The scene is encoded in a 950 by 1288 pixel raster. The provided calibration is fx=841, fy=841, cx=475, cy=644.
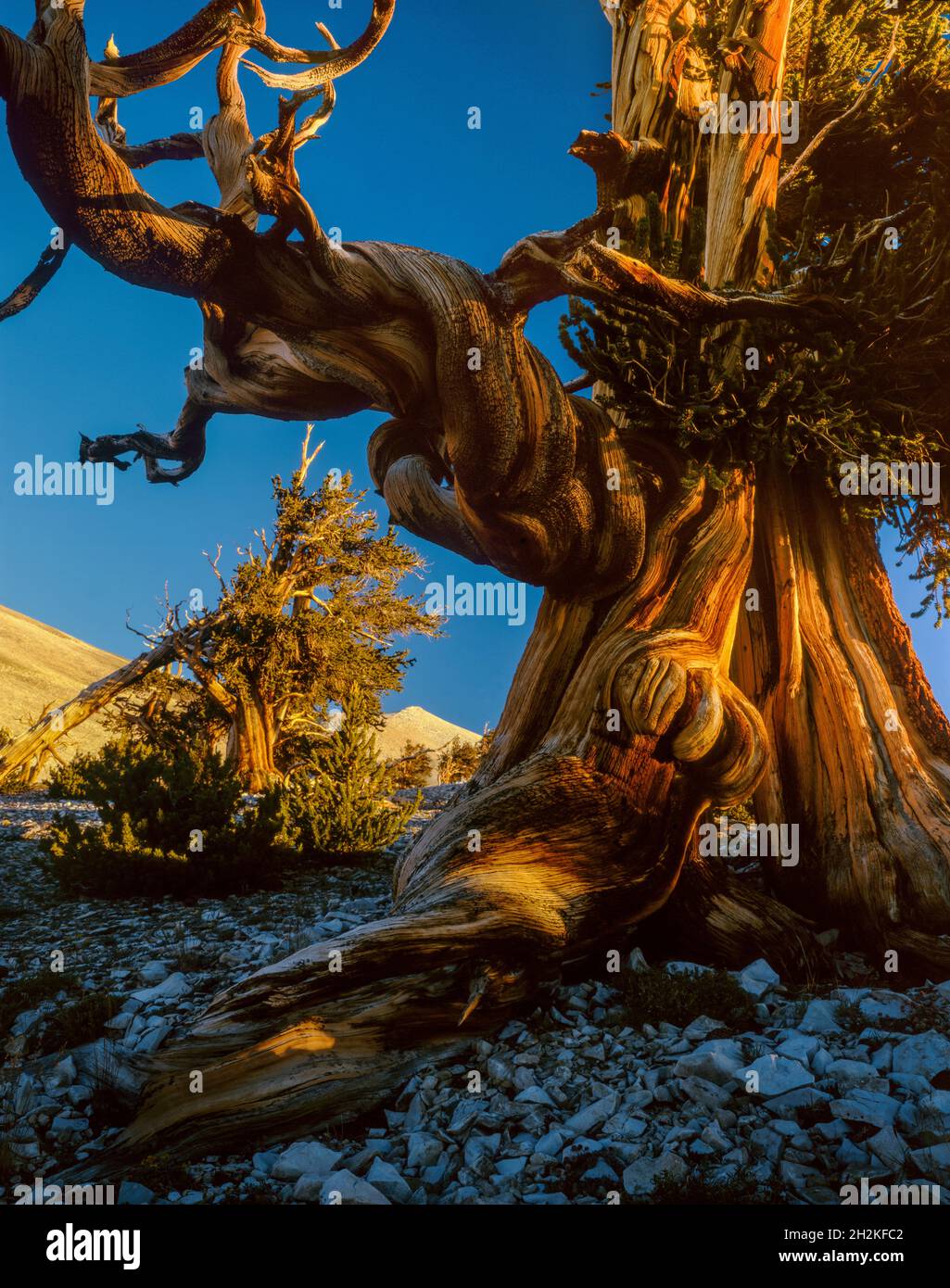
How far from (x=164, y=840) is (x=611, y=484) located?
6004 millimetres

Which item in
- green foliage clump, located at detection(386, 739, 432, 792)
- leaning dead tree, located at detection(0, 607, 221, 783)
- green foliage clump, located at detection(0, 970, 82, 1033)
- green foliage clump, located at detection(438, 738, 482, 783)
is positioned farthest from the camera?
green foliage clump, located at detection(438, 738, 482, 783)

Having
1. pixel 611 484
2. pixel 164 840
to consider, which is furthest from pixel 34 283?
pixel 164 840

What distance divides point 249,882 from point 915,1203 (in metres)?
7.06

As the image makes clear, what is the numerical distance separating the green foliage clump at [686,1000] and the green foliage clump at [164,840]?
5023mm

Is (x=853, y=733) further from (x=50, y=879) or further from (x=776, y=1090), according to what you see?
(x=50, y=879)

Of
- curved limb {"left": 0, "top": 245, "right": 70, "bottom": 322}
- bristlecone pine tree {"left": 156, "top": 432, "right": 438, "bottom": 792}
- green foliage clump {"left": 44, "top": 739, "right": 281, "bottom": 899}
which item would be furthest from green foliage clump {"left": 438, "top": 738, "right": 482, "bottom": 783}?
curved limb {"left": 0, "top": 245, "right": 70, "bottom": 322}

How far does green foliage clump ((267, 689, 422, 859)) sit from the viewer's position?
32.9ft

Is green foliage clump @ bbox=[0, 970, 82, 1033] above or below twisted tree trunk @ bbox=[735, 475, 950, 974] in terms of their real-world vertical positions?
below

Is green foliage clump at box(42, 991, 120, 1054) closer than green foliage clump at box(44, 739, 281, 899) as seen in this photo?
Yes

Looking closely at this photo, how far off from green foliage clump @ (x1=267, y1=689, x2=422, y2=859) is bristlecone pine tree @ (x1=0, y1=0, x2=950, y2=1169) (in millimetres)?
3945

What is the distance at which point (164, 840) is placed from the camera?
8.85m

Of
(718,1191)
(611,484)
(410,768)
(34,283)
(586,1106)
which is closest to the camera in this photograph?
(718,1191)

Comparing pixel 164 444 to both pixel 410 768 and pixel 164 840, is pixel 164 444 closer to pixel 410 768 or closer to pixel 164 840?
pixel 164 840

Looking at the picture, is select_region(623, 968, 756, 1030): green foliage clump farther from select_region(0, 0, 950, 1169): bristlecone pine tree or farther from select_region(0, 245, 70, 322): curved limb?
select_region(0, 245, 70, 322): curved limb
